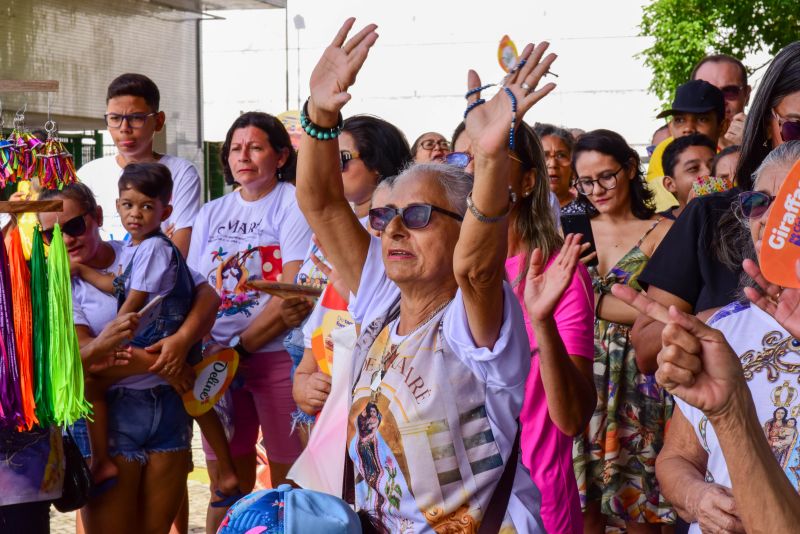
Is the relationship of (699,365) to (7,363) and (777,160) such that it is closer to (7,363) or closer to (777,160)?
(777,160)

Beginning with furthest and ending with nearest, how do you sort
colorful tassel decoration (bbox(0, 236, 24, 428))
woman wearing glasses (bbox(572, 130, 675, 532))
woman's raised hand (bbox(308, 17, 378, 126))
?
woman wearing glasses (bbox(572, 130, 675, 532)) < colorful tassel decoration (bbox(0, 236, 24, 428)) < woman's raised hand (bbox(308, 17, 378, 126))

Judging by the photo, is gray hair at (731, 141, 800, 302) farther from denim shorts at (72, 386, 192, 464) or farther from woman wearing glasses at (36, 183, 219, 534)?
denim shorts at (72, 386, 192, 464)

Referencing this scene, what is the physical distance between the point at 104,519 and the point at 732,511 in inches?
113

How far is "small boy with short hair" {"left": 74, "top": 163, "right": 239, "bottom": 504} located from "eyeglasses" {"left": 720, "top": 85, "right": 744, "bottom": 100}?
3036mm

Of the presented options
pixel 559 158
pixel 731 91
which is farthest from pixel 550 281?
pixel 731 91

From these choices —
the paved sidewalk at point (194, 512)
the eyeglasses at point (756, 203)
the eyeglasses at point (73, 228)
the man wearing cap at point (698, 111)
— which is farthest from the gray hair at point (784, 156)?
the paved sidewalk at point (194, 512)

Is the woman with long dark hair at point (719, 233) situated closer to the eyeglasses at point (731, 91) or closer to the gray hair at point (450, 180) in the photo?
the gray hair at point (450, 180)

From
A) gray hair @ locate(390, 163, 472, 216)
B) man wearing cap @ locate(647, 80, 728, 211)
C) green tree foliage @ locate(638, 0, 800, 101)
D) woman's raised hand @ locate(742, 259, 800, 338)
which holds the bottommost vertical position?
woman's raised hand @ locate(742, 259, 800, 338)

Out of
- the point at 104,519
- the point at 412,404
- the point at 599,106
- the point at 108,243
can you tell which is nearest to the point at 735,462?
the point at 412,404

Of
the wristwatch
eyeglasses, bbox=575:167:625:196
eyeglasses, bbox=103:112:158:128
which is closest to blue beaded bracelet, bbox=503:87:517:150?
eyeglasses, bbox=575:167:625:196

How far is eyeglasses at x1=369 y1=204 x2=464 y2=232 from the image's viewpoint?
2611 millimetres

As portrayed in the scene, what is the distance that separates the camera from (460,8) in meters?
24.4

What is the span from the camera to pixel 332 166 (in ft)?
9.48

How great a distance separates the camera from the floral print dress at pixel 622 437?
13.7ft
